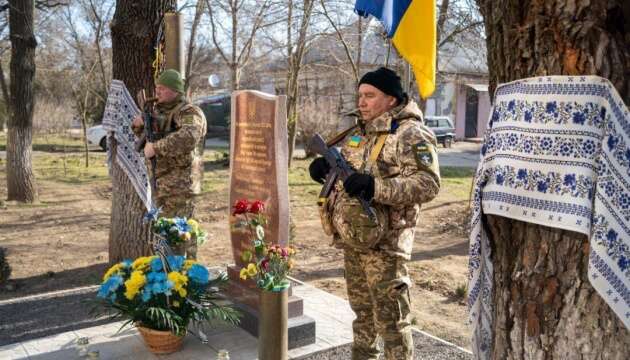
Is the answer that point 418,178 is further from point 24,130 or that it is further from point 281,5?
point 281,5

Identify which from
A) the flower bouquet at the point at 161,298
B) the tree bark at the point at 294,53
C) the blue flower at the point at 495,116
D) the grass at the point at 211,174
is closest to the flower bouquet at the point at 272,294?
the flower bouquet at the point at 161,298

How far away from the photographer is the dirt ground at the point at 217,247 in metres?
5.68

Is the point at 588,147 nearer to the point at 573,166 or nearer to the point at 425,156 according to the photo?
the point at 573,166

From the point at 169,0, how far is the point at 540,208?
4.80 m

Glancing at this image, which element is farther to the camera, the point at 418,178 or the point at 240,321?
the point at 240,321

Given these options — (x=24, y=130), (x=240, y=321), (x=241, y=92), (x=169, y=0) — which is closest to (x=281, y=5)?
(x=24, y=130)

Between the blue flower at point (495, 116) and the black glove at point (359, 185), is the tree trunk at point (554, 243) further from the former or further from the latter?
the black glove at point (359, 185)

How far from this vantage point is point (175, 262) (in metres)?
3.96

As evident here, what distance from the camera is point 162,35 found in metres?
5.65

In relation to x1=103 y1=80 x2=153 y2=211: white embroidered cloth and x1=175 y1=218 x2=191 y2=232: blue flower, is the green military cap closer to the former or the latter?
x1=103 y1=80 x2=153 y2=211: white embroidered cloth

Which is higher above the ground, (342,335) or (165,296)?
(165,296)

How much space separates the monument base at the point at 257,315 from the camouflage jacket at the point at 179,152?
102 centimetres

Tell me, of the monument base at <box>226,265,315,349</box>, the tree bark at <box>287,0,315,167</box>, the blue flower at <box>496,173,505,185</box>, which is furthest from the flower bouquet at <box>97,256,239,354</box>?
the tree bark at <box>287,0,315,167</box>

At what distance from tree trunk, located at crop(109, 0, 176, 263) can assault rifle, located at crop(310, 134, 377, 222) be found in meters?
3.01
